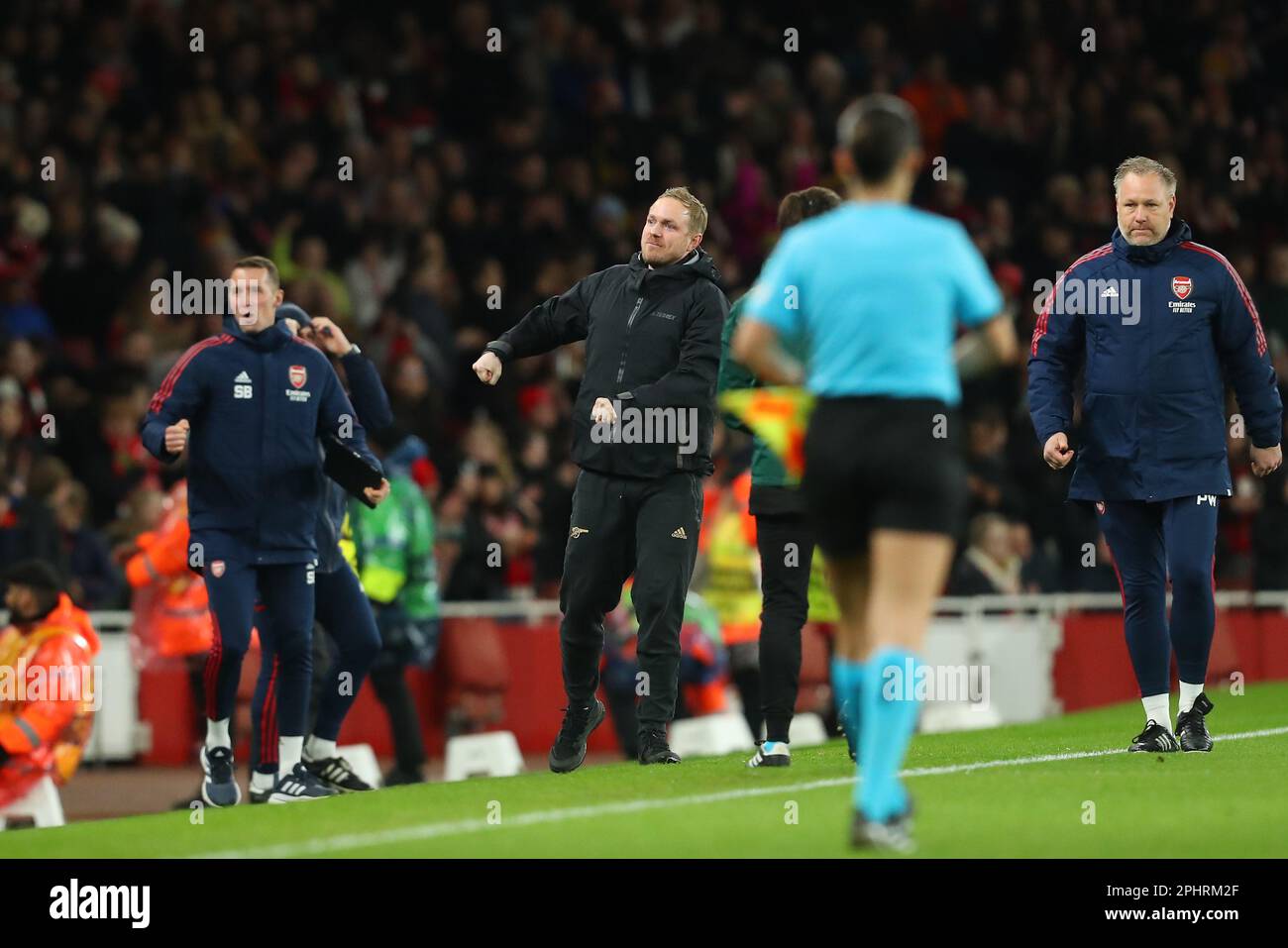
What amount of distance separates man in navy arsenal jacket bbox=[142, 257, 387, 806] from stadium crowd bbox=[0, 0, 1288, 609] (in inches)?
189

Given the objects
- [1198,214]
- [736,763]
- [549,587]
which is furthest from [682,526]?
[1198,214]

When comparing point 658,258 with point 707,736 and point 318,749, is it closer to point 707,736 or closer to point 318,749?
point 318,749

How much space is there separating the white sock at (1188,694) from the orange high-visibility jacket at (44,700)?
5.65 metres

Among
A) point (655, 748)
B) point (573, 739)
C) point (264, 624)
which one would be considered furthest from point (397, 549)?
point (655, 748)

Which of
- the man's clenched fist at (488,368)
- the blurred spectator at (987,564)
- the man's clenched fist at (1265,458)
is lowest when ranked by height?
the blurred spectator at (987,564)

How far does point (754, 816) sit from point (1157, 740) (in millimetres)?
2852

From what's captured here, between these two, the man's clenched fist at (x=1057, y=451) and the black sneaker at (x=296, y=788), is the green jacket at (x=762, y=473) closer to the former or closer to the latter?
the man's clenched fist at (x=1057, y=451)

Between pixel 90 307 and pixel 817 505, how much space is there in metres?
11.6

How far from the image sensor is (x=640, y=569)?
9.76 metres

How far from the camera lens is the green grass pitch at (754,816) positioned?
6.94 metres

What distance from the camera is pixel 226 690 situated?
9.98 metres

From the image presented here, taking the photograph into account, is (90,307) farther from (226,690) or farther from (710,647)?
(226,690)

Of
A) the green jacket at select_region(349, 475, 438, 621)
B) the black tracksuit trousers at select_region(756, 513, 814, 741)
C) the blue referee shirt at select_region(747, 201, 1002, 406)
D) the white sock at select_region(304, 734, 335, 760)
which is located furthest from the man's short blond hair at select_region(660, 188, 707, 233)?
the green jacket at select_region(349, 475, 438, 621)

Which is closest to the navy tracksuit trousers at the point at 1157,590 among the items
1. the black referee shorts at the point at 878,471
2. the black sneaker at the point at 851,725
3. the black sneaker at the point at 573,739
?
the black sneaker at the point at 851,725
